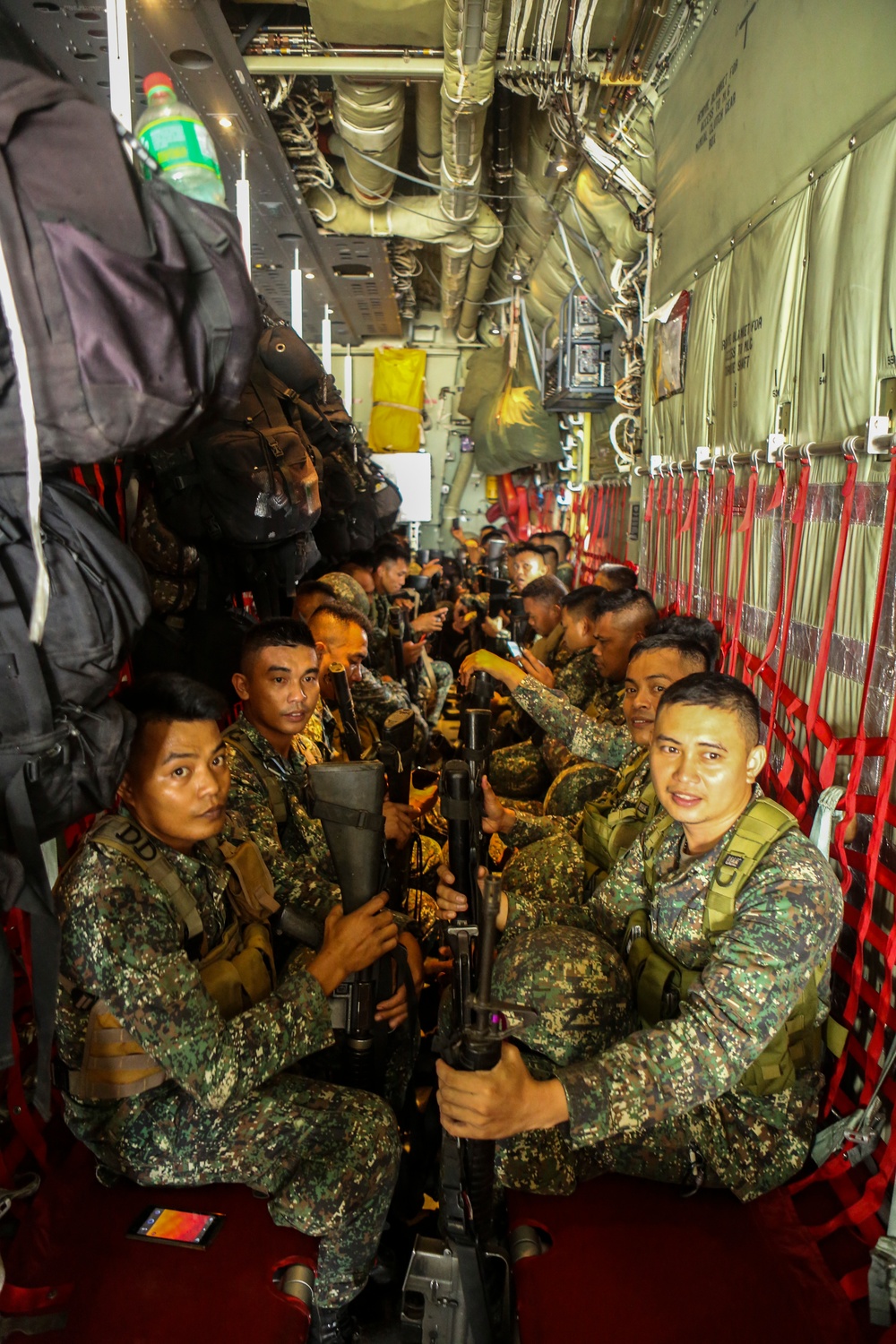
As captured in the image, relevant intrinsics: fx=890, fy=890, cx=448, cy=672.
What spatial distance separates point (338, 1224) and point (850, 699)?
1586mm

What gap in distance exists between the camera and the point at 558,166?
16.1ft

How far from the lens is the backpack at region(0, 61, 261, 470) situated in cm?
102

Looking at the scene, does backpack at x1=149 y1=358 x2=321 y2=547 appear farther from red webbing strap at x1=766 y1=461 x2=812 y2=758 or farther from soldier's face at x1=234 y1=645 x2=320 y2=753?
red webbing strap at x1=766 y1=461 x2=812 y2=758

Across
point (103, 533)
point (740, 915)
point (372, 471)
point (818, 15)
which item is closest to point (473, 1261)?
point (740, 915)

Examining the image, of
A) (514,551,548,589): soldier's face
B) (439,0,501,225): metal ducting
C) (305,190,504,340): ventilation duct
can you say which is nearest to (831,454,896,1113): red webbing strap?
(439,0,501,225): metal ducting

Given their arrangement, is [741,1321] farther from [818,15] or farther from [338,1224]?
[818,15]

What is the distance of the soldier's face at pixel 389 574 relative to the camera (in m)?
6.07

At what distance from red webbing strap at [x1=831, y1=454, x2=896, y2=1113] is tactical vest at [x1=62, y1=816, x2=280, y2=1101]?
1281 mm

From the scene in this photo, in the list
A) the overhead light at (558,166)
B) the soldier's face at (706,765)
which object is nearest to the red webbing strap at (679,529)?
the soldier's face at (706,765)

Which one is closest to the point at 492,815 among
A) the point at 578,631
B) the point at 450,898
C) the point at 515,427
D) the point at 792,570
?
the point at 450,898

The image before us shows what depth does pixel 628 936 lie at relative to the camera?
2.22 meters

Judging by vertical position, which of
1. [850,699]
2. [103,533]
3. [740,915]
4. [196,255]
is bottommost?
[740,915]

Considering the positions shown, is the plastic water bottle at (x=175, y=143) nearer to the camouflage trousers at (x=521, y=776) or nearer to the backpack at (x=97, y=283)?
the backpack at (x=97, y=283)

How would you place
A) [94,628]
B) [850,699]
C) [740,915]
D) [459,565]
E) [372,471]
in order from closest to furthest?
[94,628] → [740,915] → [850,699] → [372,471] → [459,565]
